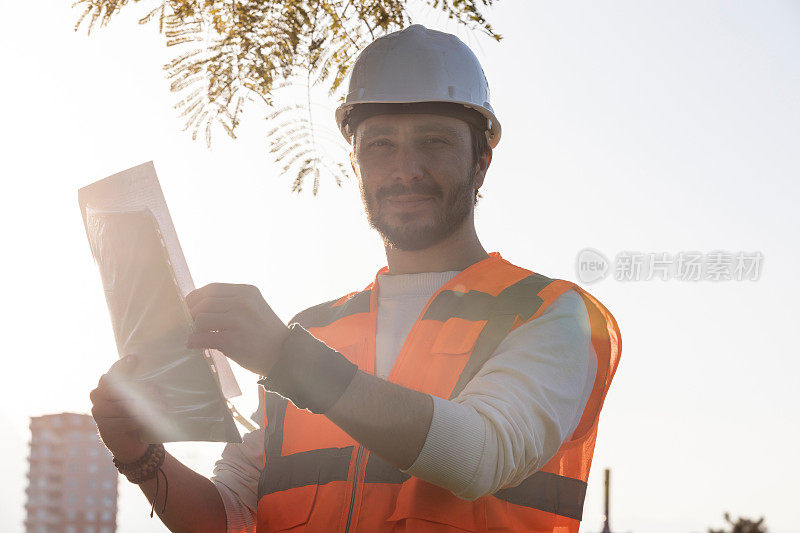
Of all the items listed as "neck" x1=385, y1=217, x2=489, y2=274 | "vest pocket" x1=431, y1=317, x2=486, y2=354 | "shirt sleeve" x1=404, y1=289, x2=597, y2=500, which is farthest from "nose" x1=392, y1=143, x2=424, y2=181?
"shirt sleeve" x1=404, y1=289, x2=597, y2=500

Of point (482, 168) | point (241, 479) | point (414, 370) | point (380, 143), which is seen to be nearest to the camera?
point (414, 370)

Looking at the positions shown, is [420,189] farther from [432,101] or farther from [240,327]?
[240,327]

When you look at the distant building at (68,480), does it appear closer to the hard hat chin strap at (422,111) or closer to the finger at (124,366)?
the hard hat chin strap at (422,111)

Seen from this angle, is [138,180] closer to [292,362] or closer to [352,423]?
[292,362]

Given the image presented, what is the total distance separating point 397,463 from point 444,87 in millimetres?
2105

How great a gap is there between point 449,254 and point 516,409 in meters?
1.46

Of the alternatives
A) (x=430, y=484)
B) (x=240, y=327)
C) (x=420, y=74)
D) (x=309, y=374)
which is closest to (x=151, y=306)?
(x=240, y=327)

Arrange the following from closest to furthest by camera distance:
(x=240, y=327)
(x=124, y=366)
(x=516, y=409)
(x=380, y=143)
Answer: (x=240, y=327) → (x=516, y=409) → (x=124, y=366) → (x=380, y=143)

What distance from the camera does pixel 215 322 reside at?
8.35 ft

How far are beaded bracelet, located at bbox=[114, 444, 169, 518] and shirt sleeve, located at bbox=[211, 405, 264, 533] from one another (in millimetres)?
487

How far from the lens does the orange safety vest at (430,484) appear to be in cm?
324

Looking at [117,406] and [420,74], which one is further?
[420,74]

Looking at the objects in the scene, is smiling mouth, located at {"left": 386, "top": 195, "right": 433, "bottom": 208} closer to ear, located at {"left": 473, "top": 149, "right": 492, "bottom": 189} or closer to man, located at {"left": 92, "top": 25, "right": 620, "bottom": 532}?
man, located at {"left": 92, "top": 25, "right": 620, "bottom": 532}

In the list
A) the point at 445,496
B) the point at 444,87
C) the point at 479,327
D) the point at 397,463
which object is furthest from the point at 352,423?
the point at 444,87
